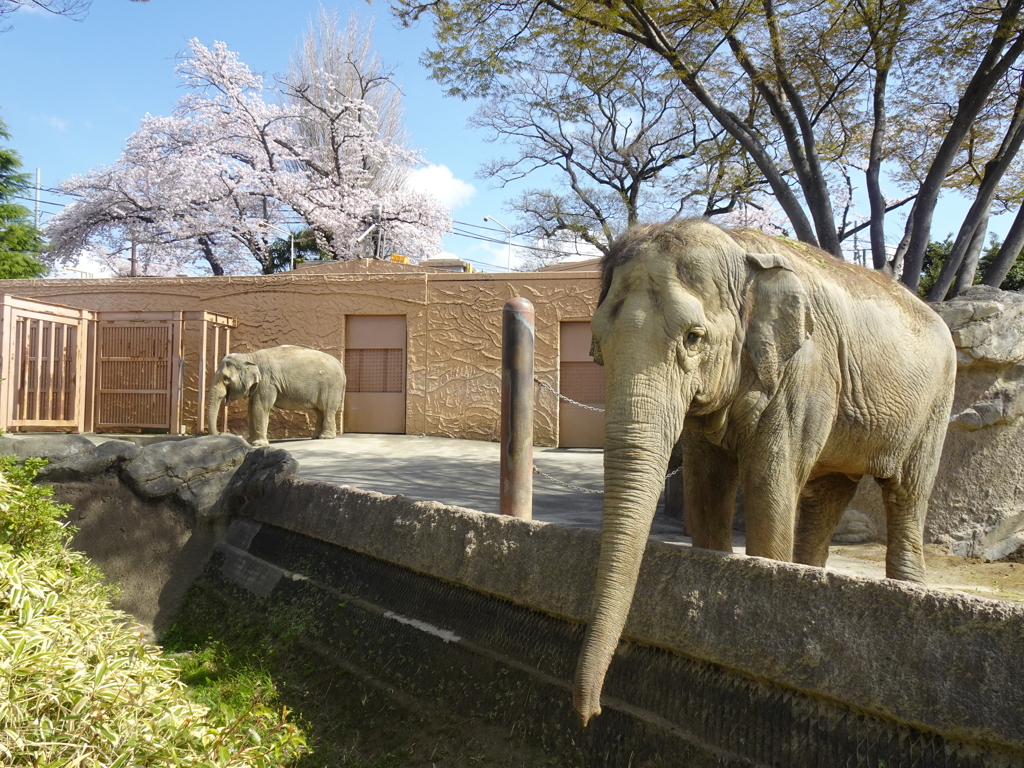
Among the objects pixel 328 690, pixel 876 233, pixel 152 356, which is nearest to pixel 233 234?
pixel 152 356

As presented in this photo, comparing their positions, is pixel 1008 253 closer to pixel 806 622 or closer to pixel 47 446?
pixel 806 622

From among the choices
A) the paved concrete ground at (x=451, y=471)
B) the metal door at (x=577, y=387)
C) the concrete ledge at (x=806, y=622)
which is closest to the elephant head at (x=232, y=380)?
the paved concrete ground at (x=451, y=471)

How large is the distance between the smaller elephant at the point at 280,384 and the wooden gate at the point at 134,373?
1.50 meters

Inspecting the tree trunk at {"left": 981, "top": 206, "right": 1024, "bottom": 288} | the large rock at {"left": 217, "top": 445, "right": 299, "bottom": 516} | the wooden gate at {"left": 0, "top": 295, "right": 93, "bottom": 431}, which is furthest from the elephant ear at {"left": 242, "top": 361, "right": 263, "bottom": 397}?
the tree trunk at {"left": 981, "top": 206, "right": 1024, "bottom": 288}

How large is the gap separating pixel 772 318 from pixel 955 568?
3.99 meters

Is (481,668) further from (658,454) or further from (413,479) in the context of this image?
(413,479)

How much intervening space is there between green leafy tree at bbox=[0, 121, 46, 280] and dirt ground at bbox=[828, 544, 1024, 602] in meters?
29.3

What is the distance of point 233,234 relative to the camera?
2791 centimetres

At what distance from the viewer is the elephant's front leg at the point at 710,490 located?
351cm

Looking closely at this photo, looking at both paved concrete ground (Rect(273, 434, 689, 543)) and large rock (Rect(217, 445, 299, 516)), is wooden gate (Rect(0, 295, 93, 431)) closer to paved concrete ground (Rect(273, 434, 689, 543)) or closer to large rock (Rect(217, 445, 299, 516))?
paved concrete ground (Rect(273, 434, 689, 543))

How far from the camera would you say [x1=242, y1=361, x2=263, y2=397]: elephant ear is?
13664 mm

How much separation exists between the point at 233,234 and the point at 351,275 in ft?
46.8

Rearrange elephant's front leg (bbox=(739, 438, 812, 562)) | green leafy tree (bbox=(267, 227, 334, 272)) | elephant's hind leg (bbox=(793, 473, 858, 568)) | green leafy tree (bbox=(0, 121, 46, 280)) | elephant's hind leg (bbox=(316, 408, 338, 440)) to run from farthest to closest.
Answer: green leafy tree (bbox=(267, 227, 334, 272))
green leafy tree (bbox=(0, 121, 46, 280))
elephant's hind leg (bbox=(316, 408, 338, 440))
elephant's hind leg (bbox=(793, 473, 858, 568))
elephant's front leg (bbox=(739, 438, 812, 562))

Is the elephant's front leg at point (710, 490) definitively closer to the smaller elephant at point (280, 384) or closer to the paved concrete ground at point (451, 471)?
the paved concrete ground at point (451, 471)
